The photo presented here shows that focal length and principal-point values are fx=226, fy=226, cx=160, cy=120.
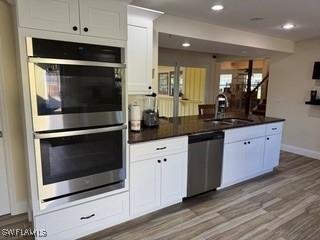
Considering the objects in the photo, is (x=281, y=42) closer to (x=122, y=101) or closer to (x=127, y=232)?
(x=122, y=101)

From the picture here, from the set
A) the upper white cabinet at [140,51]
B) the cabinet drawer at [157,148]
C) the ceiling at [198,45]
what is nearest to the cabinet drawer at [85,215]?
the cabinet drawer at [157,148]

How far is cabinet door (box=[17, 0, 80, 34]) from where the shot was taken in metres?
1.66

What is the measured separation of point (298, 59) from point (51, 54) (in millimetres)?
4920

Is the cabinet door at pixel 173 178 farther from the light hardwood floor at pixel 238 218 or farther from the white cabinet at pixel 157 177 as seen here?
the light hardwood floor at pixel 238 218

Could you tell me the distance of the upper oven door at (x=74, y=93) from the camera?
177cm

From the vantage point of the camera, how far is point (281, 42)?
459cm

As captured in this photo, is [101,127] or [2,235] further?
[2,235]

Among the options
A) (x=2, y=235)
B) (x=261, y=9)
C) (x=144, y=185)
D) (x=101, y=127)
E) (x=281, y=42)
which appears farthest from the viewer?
(x=281, y=42)

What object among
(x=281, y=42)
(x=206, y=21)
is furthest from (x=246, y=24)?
(x=281, y=42)

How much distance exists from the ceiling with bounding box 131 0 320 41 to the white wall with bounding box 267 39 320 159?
1.08 metres

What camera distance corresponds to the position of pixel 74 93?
6.30ft

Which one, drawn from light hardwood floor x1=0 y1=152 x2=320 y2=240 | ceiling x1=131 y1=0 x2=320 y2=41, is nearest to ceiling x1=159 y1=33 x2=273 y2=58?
ceiling x1=131 y1=0 x2=320 y2=41

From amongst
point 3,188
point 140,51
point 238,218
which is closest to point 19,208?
point 3,188

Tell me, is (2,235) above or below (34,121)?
below
